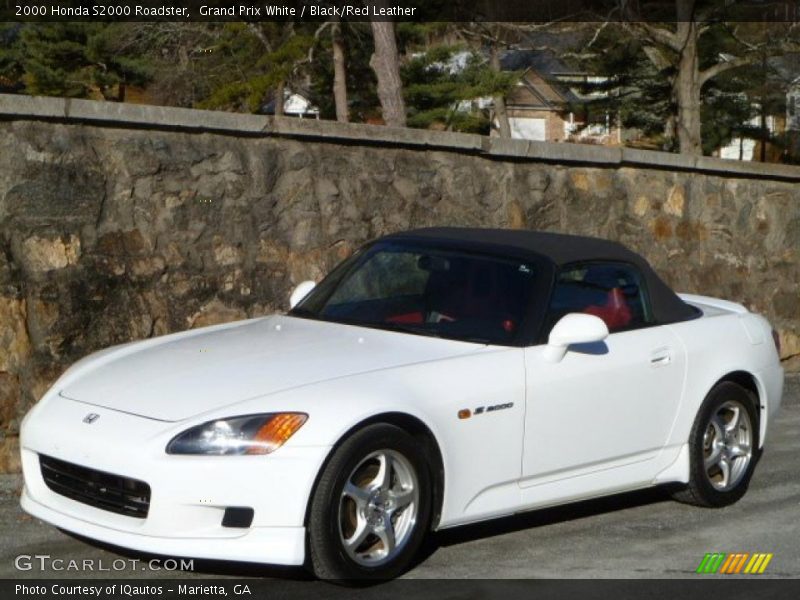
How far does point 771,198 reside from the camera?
522 inches

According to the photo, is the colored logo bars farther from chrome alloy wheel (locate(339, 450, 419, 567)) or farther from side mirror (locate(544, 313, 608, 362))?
chrome alloy wheel (locate(339, 450, 419, 567))

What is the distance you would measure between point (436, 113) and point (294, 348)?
33.3m

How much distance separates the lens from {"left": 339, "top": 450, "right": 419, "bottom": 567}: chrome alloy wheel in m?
5.66

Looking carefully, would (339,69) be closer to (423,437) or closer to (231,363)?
(231,363)

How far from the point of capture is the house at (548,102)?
46.8 metres

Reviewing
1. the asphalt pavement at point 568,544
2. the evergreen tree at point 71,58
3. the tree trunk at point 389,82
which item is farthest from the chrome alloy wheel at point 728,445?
the evergreen tree at point 71,58

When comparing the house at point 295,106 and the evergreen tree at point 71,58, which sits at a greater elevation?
the evergreen tree at point 71,58

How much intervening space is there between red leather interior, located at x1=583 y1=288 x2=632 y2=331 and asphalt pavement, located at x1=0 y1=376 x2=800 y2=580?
100cm

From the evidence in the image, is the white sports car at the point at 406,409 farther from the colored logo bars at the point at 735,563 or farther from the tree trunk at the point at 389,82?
the tree trunk at the point at 389,82

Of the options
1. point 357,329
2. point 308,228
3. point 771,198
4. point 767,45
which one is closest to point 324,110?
point 767,45

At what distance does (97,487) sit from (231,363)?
81 centimetres

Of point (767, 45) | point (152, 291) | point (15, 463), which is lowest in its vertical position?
point (15, 463)

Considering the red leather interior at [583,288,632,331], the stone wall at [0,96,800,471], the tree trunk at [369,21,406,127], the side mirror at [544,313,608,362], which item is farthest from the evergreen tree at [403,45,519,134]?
the side mirror at [544,313,608,362]

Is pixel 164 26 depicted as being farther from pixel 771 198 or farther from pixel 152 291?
pixel 152 291
